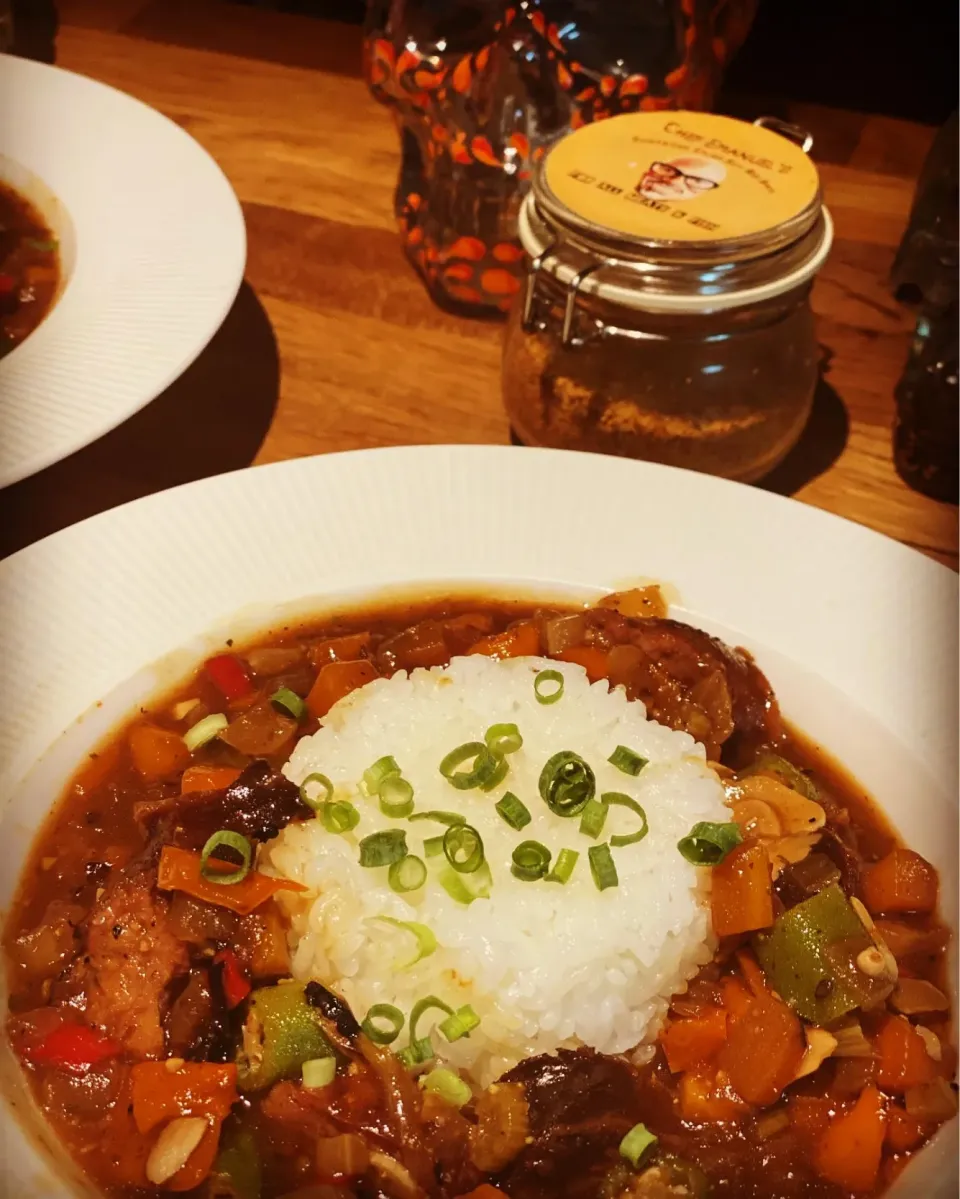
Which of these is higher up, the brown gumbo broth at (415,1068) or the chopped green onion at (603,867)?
the chopped green onion at (603,867)

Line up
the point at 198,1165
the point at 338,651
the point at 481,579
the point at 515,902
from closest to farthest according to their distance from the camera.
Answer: the point at 198,1165 → the point at 515,902 → the point at 338,651 → the point at 481,579

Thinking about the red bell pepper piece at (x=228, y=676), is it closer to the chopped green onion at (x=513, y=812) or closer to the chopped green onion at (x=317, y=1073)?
the chopped green onion at (x=513, y=812)

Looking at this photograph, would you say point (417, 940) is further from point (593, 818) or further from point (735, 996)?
point (735, 996)

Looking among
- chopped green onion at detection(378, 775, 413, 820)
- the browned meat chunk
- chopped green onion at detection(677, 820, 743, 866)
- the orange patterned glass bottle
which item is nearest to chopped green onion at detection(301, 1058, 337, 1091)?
the browned meat chunk

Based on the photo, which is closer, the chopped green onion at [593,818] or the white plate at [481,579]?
the chopped green onion at [593,818]

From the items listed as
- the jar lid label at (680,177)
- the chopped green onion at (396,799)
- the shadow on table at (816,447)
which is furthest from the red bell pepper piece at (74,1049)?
the shadow on table at (816,447)

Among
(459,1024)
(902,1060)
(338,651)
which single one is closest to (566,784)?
(459,1024)
